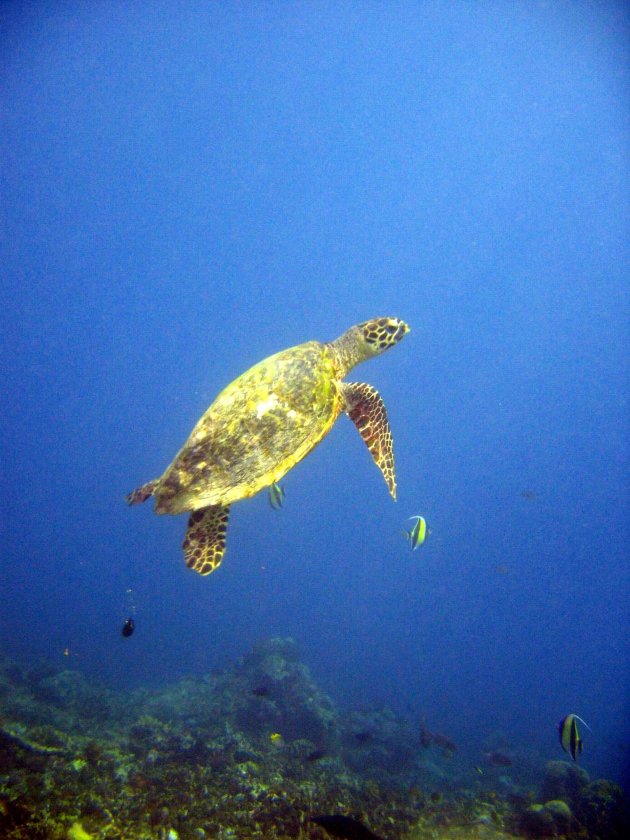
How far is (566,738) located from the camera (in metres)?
5.44

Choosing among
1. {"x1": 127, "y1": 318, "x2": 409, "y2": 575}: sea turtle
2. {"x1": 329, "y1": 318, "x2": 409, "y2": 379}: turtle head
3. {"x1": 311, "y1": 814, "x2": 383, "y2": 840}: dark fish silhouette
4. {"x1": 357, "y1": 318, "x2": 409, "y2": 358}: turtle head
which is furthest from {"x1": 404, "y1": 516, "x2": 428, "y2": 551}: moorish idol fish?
{"x1": 311, "y1": 814, "x2": 383, "y2": 840}: dark fish silhouette

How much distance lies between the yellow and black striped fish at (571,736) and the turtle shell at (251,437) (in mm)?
5390

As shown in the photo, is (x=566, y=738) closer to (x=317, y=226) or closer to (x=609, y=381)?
(x=317, y=226)

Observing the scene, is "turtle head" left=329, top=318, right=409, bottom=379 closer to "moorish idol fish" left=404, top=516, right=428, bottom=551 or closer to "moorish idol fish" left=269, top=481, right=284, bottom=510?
"moorish idol fish" left=269, top=481, right=284, bottom=510

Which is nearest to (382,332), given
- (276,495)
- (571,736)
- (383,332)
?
(383,332)

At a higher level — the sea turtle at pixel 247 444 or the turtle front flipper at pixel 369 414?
the turtle front flipper at pixel 369 414

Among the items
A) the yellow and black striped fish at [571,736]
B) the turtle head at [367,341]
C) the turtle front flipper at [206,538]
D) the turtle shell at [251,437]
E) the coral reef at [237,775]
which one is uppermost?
the turtle head at [367,341]

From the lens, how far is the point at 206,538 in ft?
15.8

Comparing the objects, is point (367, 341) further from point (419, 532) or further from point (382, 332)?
point (419, 532)

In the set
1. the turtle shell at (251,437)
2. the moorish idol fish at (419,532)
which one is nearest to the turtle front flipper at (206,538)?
the turtle shell at (251,437)

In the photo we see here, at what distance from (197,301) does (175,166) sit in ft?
80.5

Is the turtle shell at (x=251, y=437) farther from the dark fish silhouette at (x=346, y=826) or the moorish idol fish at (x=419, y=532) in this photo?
the dark fish silhouette at (x=346, y=826)

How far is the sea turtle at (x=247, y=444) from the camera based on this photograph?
4.48m

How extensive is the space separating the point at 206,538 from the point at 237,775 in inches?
193
